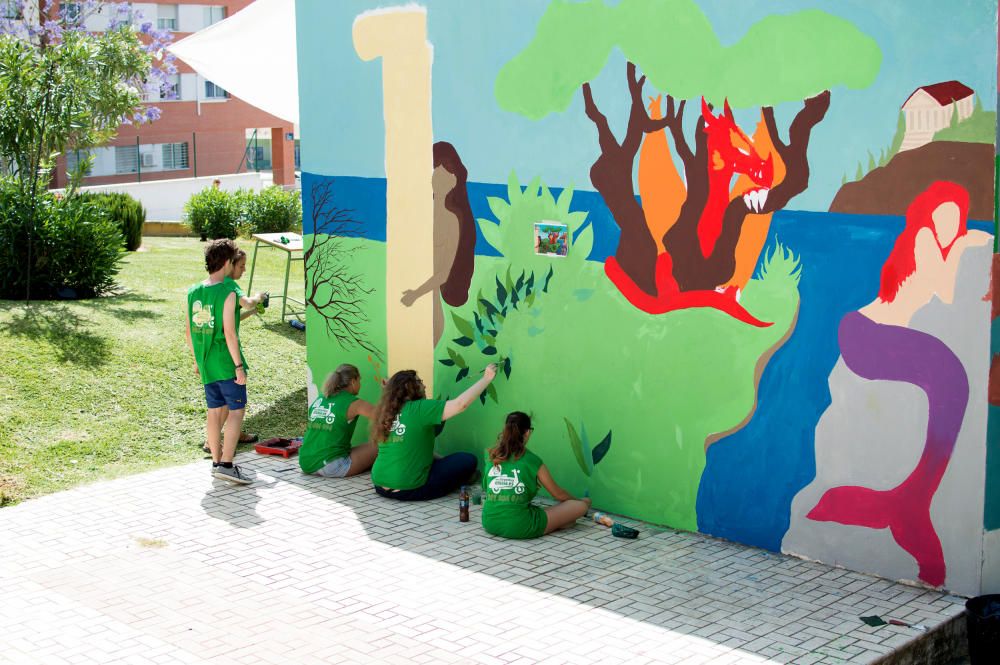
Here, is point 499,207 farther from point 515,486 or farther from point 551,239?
point 515,486

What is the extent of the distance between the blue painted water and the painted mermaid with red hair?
10cm

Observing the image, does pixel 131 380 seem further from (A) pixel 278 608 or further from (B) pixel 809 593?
(B) pixel 809 593

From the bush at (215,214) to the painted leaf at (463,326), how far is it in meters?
15.2

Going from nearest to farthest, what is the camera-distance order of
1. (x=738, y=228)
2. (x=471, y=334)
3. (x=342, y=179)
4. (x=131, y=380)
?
(x=738, y=228) < (x=471, y=334) < (x=342, y=179) < (x=131, y=380)

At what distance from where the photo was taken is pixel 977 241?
660cm

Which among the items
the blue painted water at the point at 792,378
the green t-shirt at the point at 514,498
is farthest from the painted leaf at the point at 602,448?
the blue painted water at the point at 792,378

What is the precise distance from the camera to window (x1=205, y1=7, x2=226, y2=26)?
145 feet

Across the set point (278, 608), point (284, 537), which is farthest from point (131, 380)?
point (278, 608)

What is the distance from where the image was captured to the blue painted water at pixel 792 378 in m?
7.12

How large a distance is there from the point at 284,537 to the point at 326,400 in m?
1.69

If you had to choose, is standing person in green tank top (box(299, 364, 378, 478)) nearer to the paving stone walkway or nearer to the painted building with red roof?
the paving stone walkway

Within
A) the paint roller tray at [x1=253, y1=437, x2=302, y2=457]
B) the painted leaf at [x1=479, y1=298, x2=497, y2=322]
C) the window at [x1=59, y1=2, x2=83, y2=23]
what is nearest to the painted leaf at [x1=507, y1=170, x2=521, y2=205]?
the painted leaf at [x1=479, y1=298, x2=497, y2=322]

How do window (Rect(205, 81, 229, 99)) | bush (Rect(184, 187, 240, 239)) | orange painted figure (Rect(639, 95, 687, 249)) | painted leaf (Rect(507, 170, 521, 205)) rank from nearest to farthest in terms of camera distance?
orange painted figure (Rect(639, 95, 687, 249))
painted leaf (Rect(507, 170, 521, 205))
bush (Rect(184, 187, 240, 239))
window (Rect(205, 81, 229, 99))

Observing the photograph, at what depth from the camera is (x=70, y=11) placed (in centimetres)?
3394
